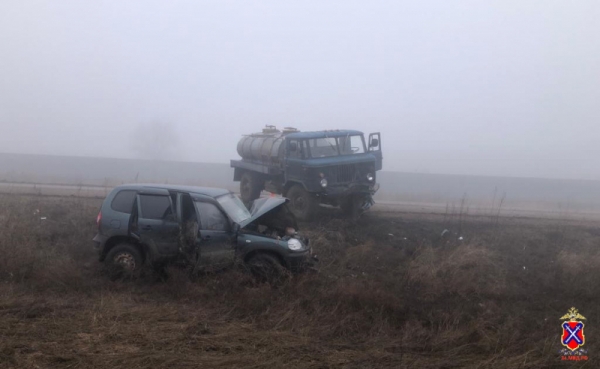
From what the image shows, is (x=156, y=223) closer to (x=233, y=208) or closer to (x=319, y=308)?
(x=233, y=208)

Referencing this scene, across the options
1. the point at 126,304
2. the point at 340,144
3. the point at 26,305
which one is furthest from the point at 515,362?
the point at 340,144

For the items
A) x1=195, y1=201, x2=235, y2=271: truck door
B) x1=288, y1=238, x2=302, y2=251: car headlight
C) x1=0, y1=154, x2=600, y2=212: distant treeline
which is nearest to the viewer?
x1=195, y1=201, x2=235, y2=271: truck door

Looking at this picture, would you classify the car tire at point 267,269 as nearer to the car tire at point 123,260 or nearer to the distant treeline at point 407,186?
the car tire at point 123,260

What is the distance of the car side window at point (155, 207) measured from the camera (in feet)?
30.8

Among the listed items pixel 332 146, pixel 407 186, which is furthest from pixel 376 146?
pixel 407 186

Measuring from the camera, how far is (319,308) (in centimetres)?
761

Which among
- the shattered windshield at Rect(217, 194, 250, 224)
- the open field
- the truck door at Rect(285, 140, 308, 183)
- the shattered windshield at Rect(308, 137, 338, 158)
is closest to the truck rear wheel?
the truck door at Rect(285, 140, 308, 183)

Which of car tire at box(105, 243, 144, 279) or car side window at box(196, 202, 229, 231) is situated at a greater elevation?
car side window at box(196, 202, 229, 231)

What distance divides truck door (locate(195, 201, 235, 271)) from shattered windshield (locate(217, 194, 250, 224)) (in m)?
0.27

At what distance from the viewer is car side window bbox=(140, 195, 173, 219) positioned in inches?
369

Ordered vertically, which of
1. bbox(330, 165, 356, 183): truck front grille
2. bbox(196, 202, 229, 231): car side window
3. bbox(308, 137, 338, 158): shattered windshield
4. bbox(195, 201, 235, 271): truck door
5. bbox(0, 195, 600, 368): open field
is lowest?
bbox(0, 195, 600, 368): open field

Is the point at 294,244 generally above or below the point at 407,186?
below

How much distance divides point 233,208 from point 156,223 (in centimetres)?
134

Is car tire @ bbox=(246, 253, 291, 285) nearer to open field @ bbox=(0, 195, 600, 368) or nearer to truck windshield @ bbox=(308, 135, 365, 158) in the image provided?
open field @ bbox=(0, 195, 600, 368)
